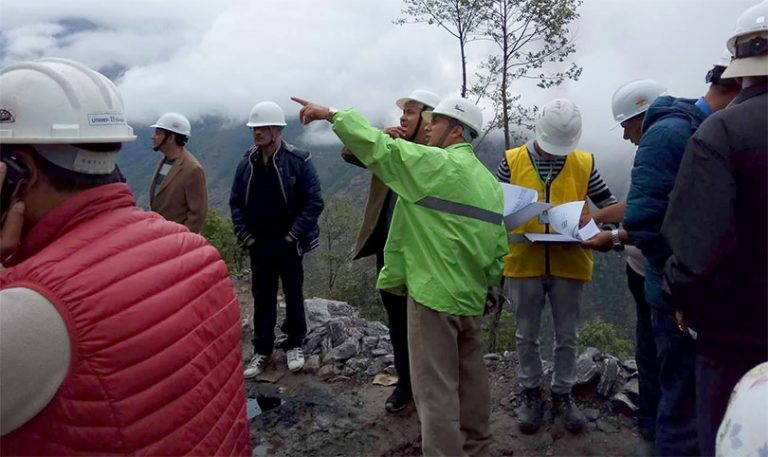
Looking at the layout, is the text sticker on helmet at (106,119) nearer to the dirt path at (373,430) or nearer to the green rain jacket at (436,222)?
the green rain jacket at (436,222)

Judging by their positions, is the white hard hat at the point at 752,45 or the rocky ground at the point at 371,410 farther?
the rocky ground at the point at 371,410

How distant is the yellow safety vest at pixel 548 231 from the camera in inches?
160

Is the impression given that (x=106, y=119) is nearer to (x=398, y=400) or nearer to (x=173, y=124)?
(x=398, y=400)

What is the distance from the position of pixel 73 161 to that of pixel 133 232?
0.21 meters

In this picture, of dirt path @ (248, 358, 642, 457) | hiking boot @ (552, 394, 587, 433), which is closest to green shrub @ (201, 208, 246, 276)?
dirt path @ (248, 358, 642, 457)

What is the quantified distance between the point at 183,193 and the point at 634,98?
3.78m

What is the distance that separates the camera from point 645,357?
3766 mm

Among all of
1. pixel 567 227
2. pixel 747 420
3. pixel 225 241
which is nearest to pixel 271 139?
pixel 567 227

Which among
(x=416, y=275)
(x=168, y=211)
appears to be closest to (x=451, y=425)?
(x=416, y=275)

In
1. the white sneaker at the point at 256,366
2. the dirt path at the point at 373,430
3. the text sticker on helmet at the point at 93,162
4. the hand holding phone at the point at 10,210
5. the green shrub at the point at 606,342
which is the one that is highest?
the text sticker on helmet at the point at 93,162

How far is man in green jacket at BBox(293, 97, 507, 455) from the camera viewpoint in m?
3.07

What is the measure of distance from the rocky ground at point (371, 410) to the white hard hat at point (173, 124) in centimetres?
228

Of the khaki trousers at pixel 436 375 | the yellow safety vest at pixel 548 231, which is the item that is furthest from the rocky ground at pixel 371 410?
the yellow safety vest at pixel 548 231

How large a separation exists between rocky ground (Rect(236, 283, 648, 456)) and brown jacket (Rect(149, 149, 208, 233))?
157 cm
